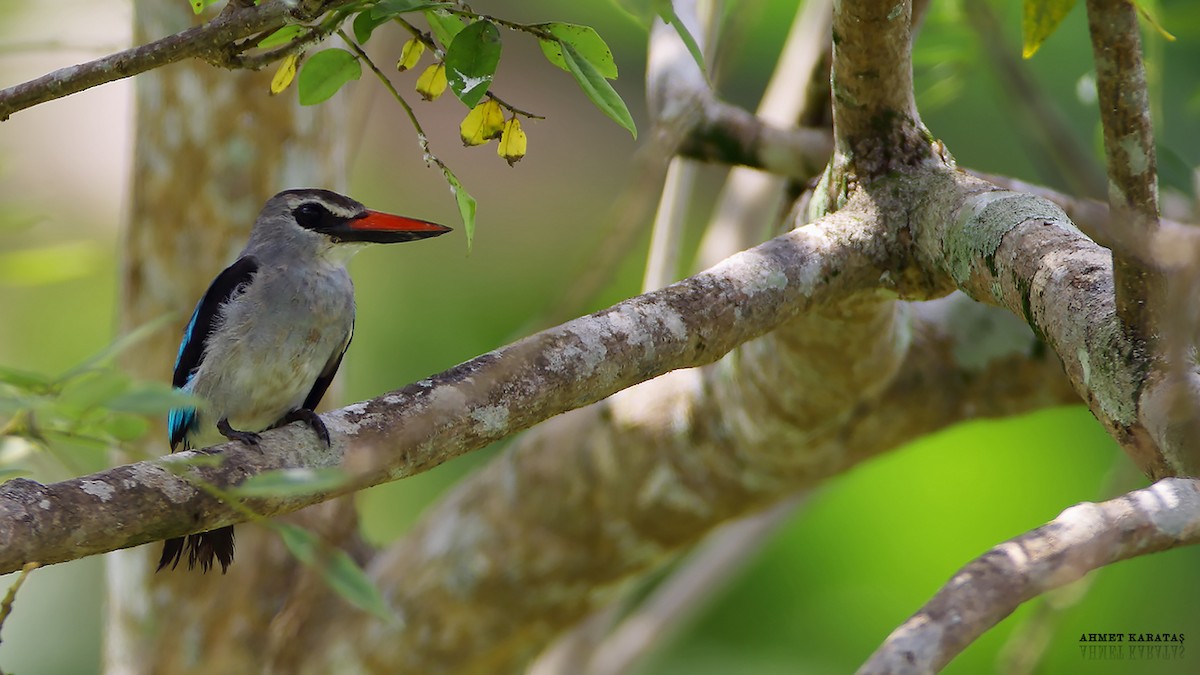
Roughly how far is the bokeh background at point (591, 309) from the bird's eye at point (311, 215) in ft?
4.62

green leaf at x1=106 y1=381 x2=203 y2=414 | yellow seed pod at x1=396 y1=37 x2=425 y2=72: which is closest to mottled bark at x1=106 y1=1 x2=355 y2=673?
yellow seed pod at x1=396 y1=37 x2=425 y2=72

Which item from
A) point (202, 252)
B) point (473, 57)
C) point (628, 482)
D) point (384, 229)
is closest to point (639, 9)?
point (473, 57)

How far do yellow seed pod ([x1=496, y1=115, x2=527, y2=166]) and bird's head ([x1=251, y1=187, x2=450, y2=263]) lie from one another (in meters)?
1.03

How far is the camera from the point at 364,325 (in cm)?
633

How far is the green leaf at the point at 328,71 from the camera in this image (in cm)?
180

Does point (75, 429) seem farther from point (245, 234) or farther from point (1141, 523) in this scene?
point (245, 234)

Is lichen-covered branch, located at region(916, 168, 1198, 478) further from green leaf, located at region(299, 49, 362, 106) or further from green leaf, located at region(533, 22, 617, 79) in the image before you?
green leaf, located at region(299, 49, 362, 106)

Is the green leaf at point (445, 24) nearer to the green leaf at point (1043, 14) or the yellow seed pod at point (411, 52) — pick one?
the yellow seed pod at point (411, 52)

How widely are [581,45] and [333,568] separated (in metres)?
0.82

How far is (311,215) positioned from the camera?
9.80ft

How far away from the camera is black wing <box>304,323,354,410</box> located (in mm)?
3006

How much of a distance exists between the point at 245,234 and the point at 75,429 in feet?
7.02

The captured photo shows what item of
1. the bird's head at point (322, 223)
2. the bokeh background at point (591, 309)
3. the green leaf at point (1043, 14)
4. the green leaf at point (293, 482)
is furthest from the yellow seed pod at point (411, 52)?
the bokeh background at point (591, 309)

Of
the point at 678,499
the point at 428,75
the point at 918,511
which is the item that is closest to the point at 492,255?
the point at 918,511
